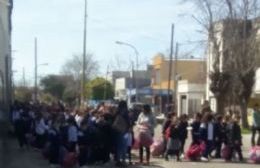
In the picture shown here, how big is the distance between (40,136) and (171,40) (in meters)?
34.5

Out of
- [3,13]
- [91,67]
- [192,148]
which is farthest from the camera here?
[91,67]

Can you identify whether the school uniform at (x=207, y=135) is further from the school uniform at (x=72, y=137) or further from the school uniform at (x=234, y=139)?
the school uniform at (x=72, y=137)

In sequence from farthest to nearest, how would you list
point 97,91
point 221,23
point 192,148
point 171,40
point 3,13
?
point 97,91 → point 171,40 → point 221,23 → point 192,148 → point 3,13

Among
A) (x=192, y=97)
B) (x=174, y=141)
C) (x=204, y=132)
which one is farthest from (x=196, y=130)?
(x=192, y=97)

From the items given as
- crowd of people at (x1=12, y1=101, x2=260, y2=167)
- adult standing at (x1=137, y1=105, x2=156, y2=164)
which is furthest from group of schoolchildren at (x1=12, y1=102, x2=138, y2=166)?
adult standing at (x1=137, y1=105, x2=156, y2=164)

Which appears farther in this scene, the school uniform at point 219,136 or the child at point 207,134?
the school uniform at point 219,136

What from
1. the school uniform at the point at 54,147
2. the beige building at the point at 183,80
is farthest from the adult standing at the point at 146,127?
the beige building at the point at 183,80

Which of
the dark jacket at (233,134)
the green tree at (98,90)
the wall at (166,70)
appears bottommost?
the green tree at (98,90)

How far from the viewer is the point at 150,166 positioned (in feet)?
71.5

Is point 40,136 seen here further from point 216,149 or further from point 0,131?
point 0,131

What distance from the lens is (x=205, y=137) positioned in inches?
969

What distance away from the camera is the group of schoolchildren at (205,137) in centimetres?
2380

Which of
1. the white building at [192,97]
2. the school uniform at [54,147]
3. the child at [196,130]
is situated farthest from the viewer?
the white building at [192,97]

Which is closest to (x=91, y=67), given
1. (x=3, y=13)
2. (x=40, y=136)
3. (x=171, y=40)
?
(x=171, y=40)
